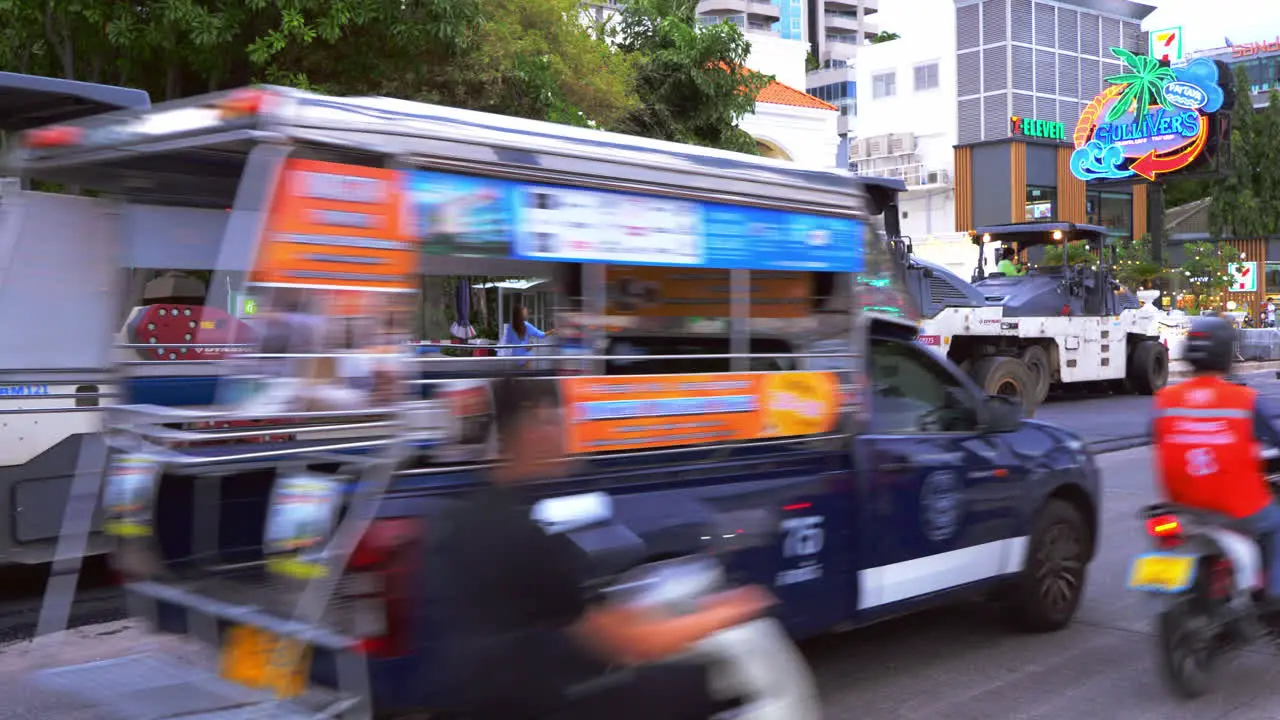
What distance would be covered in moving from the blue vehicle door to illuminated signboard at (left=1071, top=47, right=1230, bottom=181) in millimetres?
35513

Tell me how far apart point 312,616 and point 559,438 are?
1.01m

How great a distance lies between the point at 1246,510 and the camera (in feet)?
16.6

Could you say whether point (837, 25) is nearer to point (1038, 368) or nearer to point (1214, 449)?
point (1038, 368)

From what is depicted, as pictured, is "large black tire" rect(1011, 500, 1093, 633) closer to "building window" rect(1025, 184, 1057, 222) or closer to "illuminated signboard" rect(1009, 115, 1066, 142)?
"building window" rect(1025, 184, 1057, 222)

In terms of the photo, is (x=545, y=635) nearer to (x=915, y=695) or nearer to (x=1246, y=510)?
(x=915, y=695)

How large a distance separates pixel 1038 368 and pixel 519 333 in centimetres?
1421

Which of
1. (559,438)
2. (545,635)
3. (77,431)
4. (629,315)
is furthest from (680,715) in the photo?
(77,431)

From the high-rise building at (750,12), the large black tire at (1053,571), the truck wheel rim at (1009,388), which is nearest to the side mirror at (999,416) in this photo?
the large black tire at (1053,571)

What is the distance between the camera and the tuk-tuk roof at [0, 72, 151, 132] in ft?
20.2

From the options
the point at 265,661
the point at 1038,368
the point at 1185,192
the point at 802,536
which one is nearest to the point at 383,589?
the point at 265,661

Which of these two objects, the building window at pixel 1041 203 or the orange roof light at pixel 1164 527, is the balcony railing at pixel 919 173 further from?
the orange roof light at pixel 1164 527

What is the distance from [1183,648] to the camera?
510 cm

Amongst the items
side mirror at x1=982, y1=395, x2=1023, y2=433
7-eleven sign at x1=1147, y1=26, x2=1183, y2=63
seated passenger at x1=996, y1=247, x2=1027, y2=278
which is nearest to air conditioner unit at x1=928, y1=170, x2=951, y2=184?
7-eleven sign at x1=1147, y1=26, x2=1183, y2=63

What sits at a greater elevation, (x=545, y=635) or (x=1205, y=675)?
(x=545, y=635)
